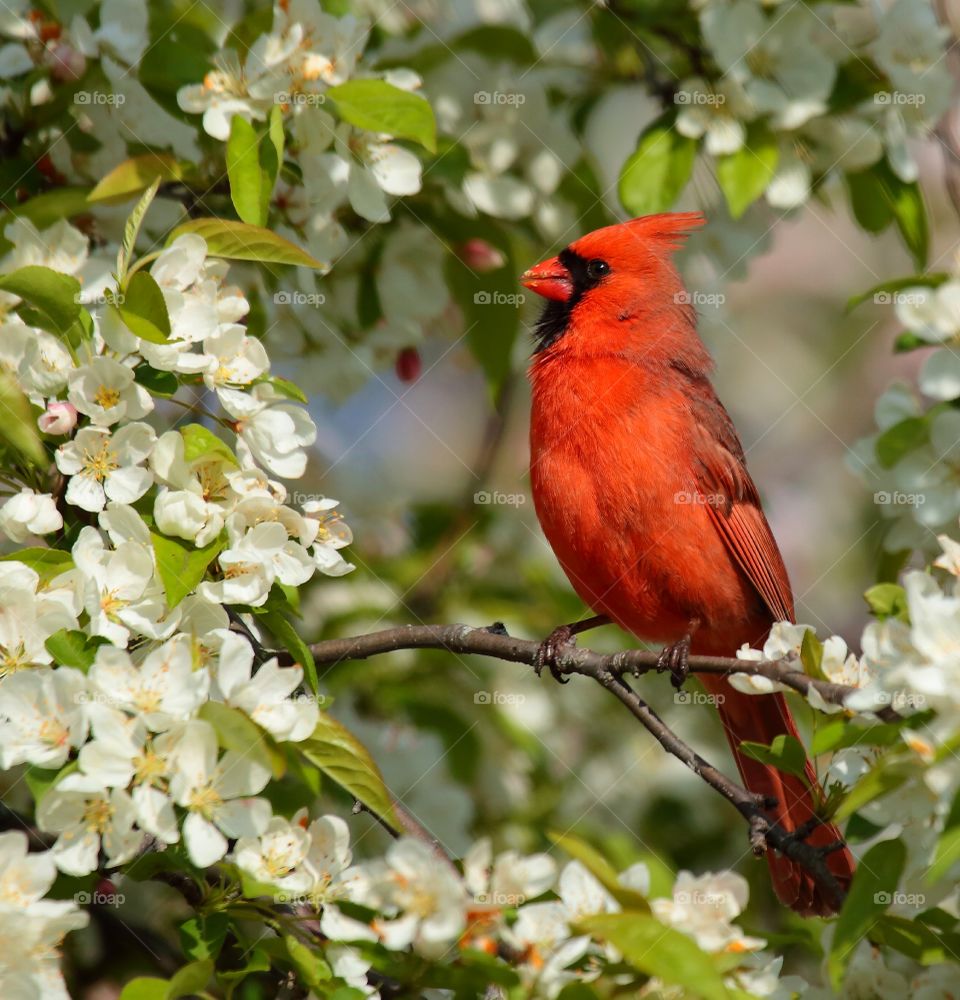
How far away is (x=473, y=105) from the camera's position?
3338mm

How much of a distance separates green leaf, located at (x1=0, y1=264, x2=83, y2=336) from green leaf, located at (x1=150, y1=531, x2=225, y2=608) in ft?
1.27

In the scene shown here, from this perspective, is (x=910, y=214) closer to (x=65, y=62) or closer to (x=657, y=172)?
(x=657, y=172)

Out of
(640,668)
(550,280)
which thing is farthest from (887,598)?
(550,280)

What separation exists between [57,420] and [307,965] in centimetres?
91

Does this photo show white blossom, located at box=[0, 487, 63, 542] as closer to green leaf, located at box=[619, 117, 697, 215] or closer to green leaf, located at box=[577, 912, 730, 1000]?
green leaf, located at box=[577, 912, 730, 1000]

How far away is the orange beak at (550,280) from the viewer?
364 centimetres

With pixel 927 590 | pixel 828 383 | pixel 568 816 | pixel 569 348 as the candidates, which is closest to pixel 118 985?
pixel 568 816

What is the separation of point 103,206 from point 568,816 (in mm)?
2298

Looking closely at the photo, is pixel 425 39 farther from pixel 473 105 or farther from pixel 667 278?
pixel 667 278

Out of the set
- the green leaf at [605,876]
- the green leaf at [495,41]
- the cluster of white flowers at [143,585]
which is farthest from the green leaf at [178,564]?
the green leaf at [495,41]

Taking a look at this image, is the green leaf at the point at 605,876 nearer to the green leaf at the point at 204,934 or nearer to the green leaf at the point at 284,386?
the green leaf at the point at 204,934

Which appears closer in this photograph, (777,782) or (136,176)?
(136,176)

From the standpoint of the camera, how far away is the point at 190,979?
1824 millimetres

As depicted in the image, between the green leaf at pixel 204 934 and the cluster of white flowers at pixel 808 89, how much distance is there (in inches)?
79.6
